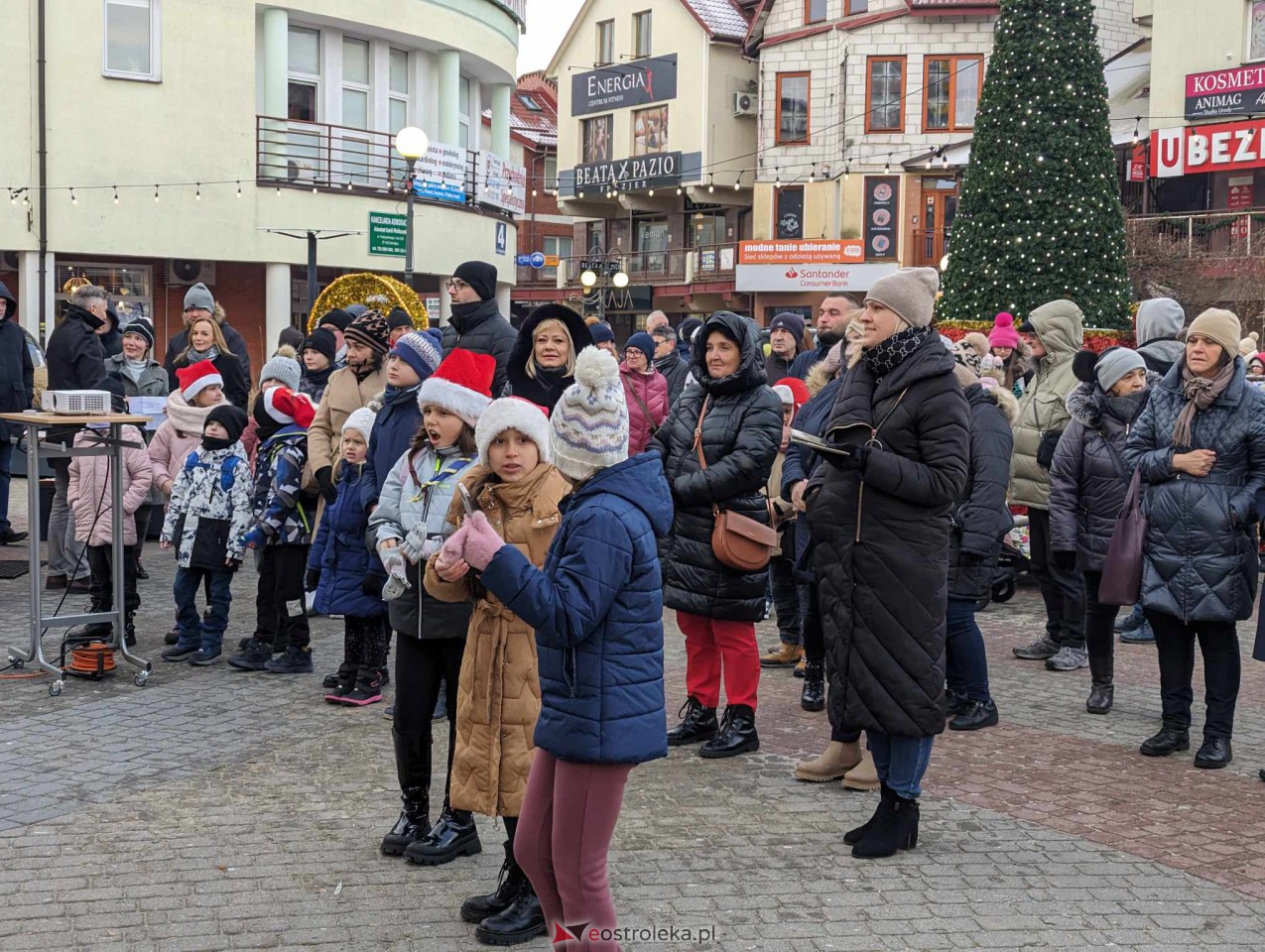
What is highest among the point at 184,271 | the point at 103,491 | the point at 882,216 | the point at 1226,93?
the point at 1226,93

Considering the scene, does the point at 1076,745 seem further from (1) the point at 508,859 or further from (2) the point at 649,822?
(1) the point at 508,859

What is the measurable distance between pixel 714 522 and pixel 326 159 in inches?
780

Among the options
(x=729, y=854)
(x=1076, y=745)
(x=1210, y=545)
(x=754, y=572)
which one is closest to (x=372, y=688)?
(x=754, y=572)

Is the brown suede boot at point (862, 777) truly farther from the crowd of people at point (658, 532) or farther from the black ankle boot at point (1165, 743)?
the black ankle boot at point (1165, 743)

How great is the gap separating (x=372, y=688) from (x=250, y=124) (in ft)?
60.1

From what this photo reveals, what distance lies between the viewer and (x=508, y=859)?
459 centimetres

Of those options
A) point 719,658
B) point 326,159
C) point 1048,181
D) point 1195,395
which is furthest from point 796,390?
point 326,159

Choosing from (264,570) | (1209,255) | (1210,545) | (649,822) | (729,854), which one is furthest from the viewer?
(1209,255)

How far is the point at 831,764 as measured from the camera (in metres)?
6.20

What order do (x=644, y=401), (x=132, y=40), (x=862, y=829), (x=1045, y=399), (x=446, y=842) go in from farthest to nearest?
1. (x=132, y=40)
2. (x=644, y=401)
3. (x=1045, y=399)
4. (x=862, y=829)
5. (x=446, y=842)

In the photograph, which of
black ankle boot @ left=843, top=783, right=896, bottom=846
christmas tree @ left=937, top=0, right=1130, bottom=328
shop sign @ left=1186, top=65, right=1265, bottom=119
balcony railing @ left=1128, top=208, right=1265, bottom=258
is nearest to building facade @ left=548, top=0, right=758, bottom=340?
shop sign @ left=1186, top=65, right=1265, bottom=119

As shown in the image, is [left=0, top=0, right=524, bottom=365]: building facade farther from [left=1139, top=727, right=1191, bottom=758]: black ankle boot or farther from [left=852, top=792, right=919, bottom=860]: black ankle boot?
[left=852, top=792, right=919, bottom=860]: black ankle boot

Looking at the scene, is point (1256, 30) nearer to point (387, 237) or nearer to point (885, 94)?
point (885, 94)

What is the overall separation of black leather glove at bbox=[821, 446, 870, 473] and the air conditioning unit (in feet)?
69.4
